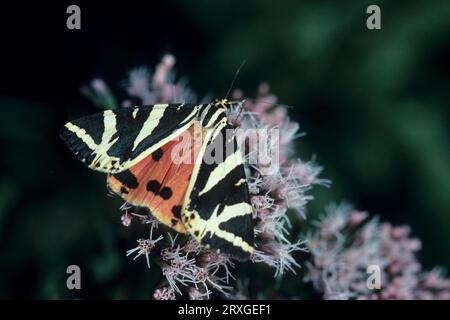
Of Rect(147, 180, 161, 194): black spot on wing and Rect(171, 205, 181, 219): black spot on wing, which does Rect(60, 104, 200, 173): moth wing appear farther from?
Rect(171, 205, 181, 219): black spot on wing

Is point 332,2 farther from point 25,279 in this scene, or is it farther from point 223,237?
point 25,279

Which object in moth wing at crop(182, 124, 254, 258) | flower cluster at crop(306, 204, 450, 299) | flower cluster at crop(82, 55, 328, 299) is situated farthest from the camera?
flower cluster at crop(306, 204, 450, 299)

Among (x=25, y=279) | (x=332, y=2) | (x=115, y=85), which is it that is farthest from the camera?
(x=332, y=2)

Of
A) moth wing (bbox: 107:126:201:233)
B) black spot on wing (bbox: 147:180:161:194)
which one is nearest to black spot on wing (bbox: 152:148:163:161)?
moth wing (bbox: 107:126:201:233)

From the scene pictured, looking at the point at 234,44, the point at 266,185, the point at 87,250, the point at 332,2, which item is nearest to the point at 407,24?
the point at 332,2

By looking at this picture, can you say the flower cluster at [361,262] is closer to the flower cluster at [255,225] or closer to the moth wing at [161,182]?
the flower cluster at [255,225]
